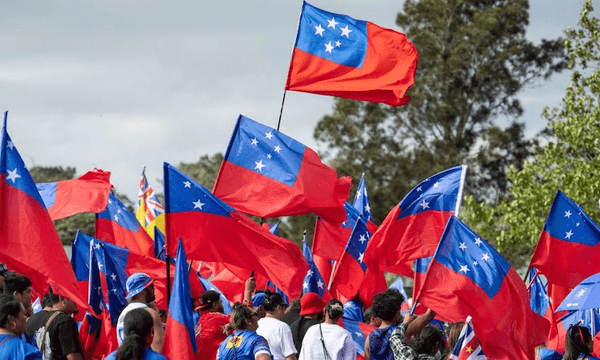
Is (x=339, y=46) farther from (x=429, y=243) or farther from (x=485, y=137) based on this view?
(x=485, y=137)

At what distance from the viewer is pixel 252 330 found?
8.47 m

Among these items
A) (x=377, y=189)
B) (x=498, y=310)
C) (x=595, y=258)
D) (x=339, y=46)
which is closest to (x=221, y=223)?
(x=498, y=310)

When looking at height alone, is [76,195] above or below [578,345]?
above

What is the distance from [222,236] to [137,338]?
4068mm

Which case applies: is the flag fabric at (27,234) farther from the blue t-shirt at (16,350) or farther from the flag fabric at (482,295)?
the flag fabric at (482,295)

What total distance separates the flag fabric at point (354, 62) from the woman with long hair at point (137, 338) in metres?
6.86

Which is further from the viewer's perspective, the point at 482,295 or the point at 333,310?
the point at 482,295

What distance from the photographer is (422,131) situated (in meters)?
45.8

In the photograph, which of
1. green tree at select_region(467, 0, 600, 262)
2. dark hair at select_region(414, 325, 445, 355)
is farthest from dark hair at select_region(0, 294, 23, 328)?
green tree at select_region(467, 0, 600, 262)

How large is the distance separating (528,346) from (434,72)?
35.6 meters

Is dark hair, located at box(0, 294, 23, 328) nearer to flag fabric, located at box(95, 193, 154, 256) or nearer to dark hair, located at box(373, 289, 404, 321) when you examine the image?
dark hair, located at box(373, 289, 404, 321)

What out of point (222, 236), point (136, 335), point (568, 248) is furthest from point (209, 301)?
point (568, 248)

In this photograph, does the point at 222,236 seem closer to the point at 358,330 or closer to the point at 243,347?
the point at 358,330

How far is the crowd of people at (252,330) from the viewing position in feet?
27.0
